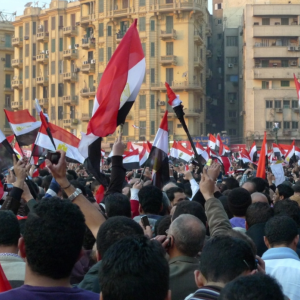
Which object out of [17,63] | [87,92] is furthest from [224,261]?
[17,63]

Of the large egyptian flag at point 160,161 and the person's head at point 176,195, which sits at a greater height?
the large egyptian flag at point 160,161

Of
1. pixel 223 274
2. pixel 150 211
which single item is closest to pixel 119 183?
pixel 150 211

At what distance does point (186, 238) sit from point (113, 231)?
492 millimetres

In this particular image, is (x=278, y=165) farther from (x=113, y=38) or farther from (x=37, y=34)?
(x=37, y=34)

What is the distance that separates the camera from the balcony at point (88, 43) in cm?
5973

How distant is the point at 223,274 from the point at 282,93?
183 ft

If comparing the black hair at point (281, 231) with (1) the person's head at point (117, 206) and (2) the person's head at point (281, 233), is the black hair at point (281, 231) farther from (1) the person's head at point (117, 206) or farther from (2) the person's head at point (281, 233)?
(1) the person's head at point (117, 206)

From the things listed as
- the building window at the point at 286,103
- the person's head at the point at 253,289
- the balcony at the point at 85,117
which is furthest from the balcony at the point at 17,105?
the person's head at the point at 253,289

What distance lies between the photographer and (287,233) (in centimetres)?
460

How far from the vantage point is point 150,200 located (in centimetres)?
630

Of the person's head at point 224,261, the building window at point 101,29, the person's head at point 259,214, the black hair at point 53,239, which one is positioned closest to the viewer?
the black hair at point 53,239

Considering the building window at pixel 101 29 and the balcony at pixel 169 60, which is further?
the building window at pixel 101 29

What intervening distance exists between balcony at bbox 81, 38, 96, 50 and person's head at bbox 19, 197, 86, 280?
190ft

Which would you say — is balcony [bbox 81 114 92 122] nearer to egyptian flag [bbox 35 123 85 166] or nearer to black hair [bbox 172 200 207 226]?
egyptian flag [bbox 35 123 85 166]
